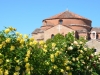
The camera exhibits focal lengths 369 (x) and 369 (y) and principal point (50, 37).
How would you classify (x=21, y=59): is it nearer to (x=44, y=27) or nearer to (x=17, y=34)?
(x=17, y=34)

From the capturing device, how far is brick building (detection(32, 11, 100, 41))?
5512cm

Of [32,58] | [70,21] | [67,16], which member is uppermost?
[67,16]

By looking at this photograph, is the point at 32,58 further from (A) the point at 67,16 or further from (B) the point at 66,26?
(A) the point at 67,16

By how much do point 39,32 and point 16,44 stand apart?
159 ft

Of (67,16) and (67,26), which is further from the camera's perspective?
(67,16)

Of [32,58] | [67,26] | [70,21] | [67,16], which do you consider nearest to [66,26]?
[67,26]

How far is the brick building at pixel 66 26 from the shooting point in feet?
181

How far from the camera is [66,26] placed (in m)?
54.8

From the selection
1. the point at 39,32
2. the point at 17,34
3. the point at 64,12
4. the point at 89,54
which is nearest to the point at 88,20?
the point at 64,12

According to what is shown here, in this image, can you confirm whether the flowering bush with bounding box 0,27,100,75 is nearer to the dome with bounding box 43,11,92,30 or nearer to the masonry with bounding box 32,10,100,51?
the masonry with bounding box 32,10,100,51

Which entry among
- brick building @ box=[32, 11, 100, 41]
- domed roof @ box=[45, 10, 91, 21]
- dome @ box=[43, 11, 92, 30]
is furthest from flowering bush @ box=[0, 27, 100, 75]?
domed roof @ box=[45, 10, 91, 21]

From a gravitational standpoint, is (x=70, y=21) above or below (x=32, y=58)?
above

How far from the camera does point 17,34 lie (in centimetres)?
1008

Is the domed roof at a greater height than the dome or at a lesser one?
greater
